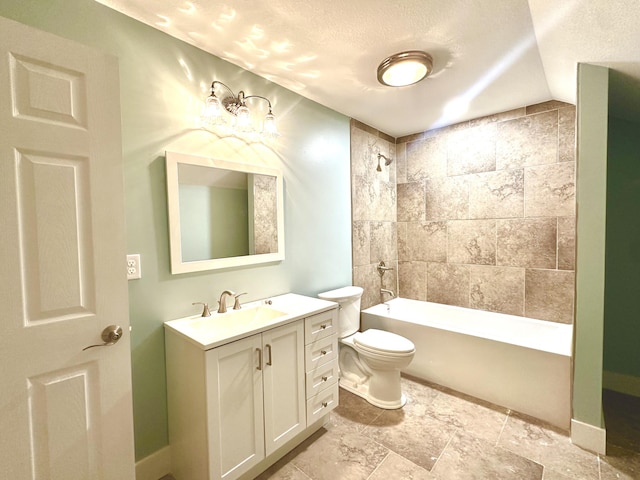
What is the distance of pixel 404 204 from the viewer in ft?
11.1

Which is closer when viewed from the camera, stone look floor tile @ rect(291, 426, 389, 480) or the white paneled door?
the white paneled door

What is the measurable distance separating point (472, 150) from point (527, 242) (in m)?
1.04

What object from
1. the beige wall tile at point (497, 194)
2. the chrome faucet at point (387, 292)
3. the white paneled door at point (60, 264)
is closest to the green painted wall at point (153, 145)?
the white paneled door at point (60, 264)

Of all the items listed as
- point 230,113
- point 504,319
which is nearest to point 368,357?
point 504,319

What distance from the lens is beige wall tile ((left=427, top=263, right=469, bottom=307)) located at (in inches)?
117

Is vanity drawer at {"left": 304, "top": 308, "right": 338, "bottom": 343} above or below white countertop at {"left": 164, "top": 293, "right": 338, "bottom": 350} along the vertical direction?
below

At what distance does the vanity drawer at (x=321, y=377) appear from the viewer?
178 cm

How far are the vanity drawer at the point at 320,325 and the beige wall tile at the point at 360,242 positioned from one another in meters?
1.01

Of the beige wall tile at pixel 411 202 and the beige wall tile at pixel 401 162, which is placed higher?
the beige wall tile at pixel 401 162

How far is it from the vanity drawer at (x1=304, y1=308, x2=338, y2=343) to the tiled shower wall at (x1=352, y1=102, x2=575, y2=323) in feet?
3.33

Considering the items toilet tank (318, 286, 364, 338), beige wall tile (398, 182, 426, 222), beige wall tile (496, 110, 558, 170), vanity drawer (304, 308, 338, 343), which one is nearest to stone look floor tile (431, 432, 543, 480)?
vanity drawer (304, 308, 338, 343)

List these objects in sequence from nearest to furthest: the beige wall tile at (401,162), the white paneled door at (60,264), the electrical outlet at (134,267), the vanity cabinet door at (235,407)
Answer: the white paneled door at (60,264) < the vanity cabinet door at (235,407) < the electrical outlet at (134,267) < the beige wall tile at (401,162)

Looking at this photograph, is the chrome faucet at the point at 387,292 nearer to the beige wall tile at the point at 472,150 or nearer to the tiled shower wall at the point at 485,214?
the tiled shower wall at the point at 485,214

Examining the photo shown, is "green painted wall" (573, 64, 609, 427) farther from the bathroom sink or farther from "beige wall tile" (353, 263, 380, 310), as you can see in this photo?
the bathroom sink
